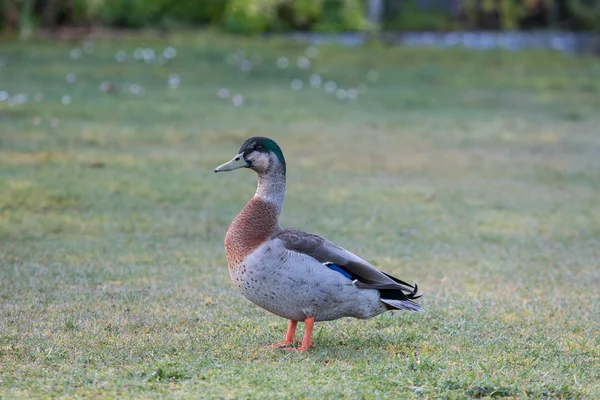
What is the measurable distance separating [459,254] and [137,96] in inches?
362

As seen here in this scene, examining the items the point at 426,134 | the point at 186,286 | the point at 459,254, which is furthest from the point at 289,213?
the point at 426,134

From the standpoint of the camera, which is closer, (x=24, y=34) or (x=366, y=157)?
(x=366, y=157)

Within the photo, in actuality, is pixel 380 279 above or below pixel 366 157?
above

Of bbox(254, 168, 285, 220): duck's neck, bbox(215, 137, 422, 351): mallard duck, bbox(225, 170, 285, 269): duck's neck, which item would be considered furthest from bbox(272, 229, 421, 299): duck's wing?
bbox(254, 168, 285, 220): duck's neck

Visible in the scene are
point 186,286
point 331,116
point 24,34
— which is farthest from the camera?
point 24,34

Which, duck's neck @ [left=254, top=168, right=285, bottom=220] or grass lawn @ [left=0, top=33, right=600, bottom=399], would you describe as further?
duck's neck @ [left=254, top=168, right=285, bottom=220]

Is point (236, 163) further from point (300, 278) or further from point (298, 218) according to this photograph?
point (298, 218)

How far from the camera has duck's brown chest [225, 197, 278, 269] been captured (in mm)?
5637

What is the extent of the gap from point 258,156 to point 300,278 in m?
0.79

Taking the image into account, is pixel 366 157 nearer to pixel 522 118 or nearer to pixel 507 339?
pixel 522 118

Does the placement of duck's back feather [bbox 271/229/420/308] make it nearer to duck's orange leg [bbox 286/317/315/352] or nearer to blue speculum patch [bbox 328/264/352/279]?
blue speculum patch [bbox 328/264/352/279]

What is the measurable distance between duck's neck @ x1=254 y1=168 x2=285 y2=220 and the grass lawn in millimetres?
780

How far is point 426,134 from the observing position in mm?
15078

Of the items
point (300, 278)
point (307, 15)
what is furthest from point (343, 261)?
point (307, 15)
